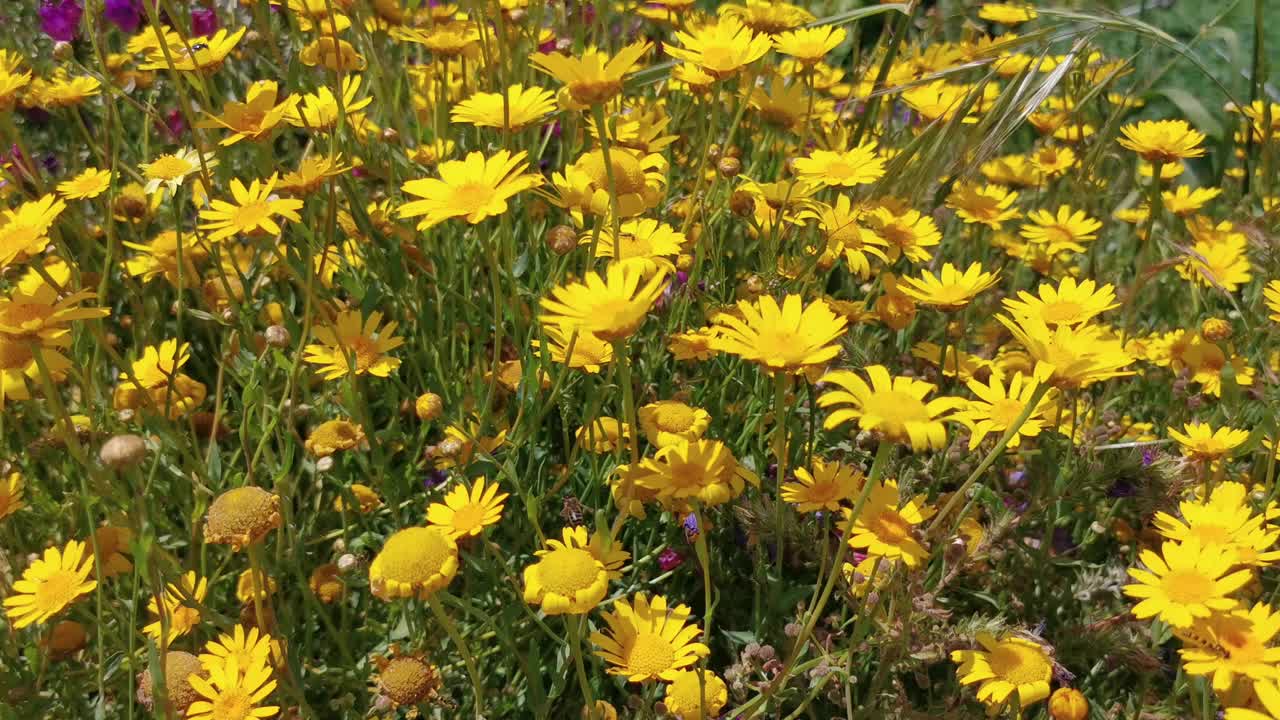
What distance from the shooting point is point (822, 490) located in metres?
1.53

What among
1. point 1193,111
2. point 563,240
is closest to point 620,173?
point 563,240

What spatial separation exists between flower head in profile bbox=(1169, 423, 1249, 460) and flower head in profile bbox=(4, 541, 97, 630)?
169cm

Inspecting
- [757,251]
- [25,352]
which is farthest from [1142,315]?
[25,352]

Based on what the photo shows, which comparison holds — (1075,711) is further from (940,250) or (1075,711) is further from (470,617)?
(940,250)

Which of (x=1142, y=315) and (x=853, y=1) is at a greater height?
(x=853, y=1)

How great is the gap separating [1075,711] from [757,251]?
127cm

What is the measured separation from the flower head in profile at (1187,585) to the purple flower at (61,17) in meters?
2.81

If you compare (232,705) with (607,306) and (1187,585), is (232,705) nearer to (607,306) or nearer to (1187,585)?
(607,306)

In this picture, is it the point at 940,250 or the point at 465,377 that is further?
the point at 940,250

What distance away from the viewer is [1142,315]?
9.57ft

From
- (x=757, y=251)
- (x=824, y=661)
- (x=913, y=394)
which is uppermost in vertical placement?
(x=913, y=394)

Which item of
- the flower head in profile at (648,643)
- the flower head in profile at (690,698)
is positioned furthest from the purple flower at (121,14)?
the flower head in profile at (690,698)

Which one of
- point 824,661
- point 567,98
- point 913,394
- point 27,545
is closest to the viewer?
point 913,394

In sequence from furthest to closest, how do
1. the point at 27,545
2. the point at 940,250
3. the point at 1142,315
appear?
1. the point at 1142,315
2. the point at 940,250
3. the point at 27,545
